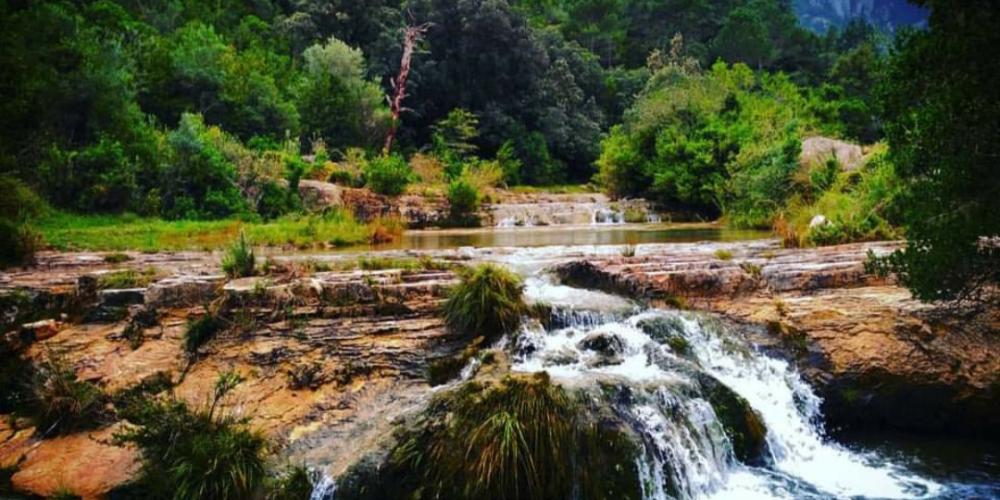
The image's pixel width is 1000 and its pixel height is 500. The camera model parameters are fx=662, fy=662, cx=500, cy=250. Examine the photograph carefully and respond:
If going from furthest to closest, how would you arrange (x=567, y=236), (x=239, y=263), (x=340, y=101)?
1. (x=340, y=101)
2. (x=567, y=236)
3. (x=239, y=263)

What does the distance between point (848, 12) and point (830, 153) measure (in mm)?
100006

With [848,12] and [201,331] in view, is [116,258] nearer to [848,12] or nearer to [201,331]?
[201,331]

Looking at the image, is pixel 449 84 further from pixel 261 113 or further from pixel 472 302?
pixel 472 302

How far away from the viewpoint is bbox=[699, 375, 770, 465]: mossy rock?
7012 mm

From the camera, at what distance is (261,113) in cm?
2644

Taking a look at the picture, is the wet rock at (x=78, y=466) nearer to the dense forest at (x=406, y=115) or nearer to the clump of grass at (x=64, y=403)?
the clump of grass at (x=64, y=403)

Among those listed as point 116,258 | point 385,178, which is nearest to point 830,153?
point 385,178

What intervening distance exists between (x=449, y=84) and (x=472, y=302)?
3013cm

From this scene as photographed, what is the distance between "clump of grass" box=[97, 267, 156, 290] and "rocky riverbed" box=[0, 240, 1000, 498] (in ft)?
0.12

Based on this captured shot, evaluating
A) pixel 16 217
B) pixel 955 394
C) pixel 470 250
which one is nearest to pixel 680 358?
pixel 955 394

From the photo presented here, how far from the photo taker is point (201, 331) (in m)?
8.14

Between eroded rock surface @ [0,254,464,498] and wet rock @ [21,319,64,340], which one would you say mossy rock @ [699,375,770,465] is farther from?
wet rock @ [21,319,64,340]

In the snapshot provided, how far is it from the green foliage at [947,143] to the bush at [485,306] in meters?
4.37

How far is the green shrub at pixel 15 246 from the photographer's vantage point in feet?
34.7
